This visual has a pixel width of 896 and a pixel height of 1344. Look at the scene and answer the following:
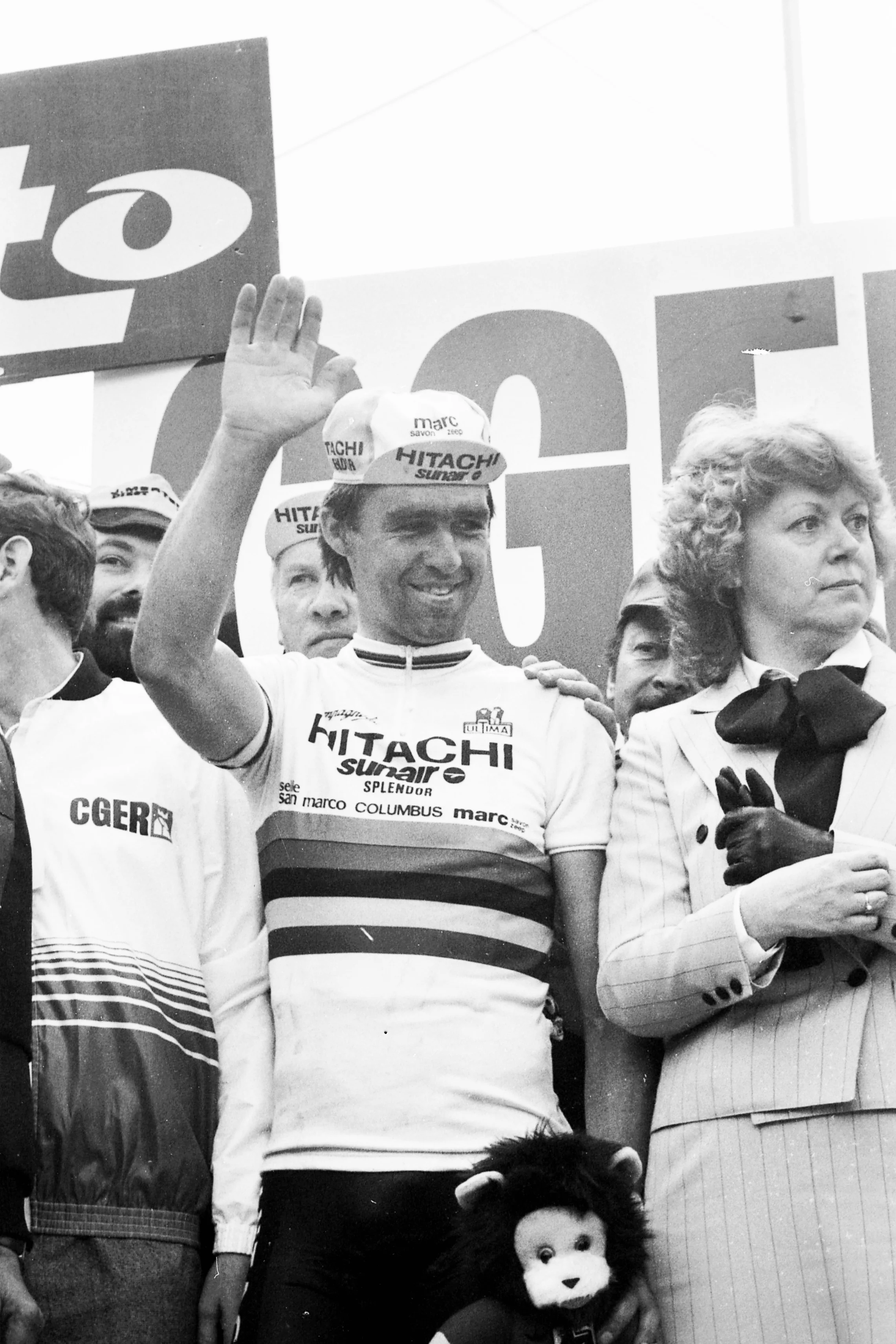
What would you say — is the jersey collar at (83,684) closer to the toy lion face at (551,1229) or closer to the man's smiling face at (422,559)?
the man's smiling face at (422,559)

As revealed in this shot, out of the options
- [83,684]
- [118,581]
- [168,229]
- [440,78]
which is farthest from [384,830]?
[440,78]

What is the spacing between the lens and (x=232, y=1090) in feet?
6.83

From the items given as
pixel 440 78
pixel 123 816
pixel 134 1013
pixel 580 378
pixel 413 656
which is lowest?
pixel 134 1013

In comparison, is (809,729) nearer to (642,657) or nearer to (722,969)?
(722,969)

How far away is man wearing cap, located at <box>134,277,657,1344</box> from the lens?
5.99 feet

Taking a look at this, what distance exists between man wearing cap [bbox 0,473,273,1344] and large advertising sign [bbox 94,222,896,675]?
1029mm

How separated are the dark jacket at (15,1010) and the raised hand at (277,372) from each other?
486 millimetres

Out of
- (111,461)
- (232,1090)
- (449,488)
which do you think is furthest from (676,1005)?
(111,461)

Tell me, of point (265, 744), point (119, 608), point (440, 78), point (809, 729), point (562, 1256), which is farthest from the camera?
point (440, 78)

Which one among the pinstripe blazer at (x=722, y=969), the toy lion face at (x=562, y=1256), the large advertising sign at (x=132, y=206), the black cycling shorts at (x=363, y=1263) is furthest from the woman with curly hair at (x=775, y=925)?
the large advertising sign at (x=132, y=206)

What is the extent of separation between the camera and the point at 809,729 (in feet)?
6.37

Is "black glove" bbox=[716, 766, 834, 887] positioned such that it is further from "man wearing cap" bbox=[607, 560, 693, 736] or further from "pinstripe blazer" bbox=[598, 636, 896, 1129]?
"man wearing cap" bbox=[607, 560, 693, 736]

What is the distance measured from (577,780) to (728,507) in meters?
0.41

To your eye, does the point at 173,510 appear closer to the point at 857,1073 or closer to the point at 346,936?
the point at 346,936
